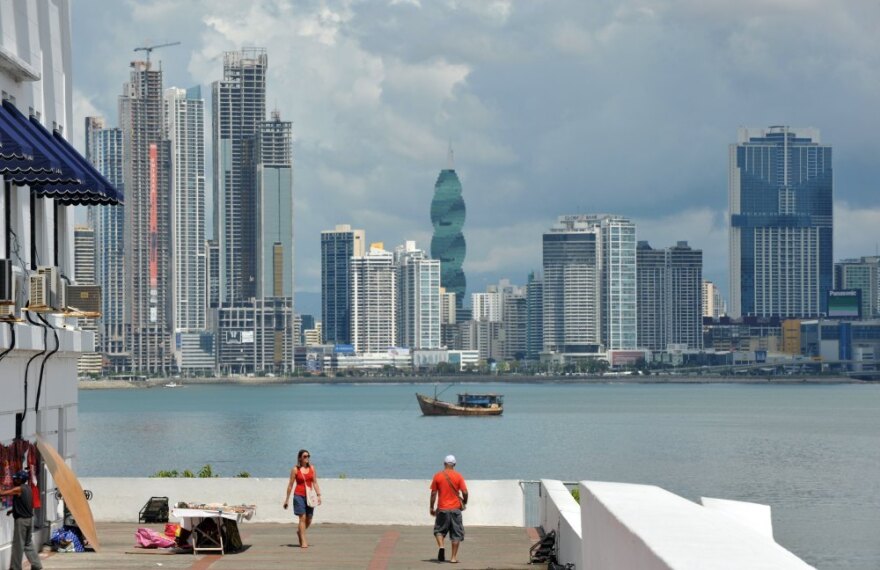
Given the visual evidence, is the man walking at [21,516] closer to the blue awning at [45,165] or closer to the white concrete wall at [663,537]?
the blue awning at [45,165]

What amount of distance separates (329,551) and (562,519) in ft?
16.4

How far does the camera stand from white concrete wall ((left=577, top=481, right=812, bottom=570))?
32.0ft

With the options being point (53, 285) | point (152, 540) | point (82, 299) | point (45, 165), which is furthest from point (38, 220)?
point (152, 540)

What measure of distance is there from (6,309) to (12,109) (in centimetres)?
404

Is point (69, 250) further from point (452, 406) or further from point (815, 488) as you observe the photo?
point (452, 406)

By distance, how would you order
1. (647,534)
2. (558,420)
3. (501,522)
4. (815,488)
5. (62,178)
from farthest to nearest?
(558,420) < (815,488) < (501,522) < (62,178) < (647,534)

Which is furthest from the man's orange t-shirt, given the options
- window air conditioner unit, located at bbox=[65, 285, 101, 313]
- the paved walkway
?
window air conditioner unit, located at bbox=[65, 285, 101, 313]

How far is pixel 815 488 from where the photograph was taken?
90438mm

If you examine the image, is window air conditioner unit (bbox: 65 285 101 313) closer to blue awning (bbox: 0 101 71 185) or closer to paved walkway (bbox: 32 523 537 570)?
blue awning (bbox: 0 101 71 185)

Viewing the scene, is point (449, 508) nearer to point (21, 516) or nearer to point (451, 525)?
point (451, 525)

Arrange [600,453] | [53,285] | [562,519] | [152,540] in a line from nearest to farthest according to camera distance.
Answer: [562,519] → [53,285] → [152,540] → [600,453]

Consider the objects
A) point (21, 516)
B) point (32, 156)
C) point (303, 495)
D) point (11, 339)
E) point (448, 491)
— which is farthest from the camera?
point (303, 495)

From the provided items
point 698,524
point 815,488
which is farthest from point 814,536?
point 698,524

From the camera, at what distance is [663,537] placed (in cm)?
1121
